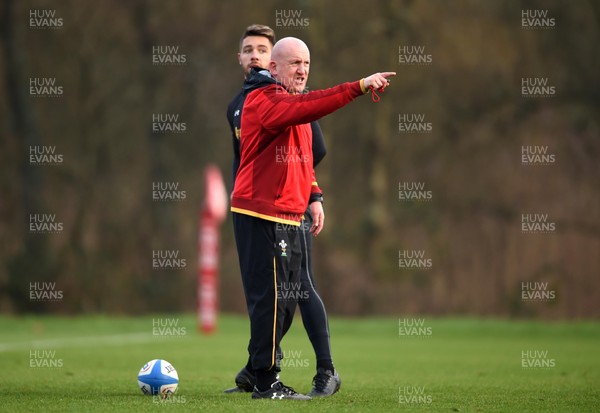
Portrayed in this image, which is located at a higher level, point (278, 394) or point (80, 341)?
point (278, 394)

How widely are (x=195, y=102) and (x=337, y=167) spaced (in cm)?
393

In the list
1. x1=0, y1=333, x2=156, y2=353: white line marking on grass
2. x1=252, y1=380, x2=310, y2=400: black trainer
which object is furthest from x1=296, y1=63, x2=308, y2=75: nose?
x1=0, y1=333, x2=156, y2=353: white line marking on grass

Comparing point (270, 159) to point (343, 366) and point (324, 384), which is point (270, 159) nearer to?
point (324, 384)

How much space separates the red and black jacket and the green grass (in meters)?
1.21

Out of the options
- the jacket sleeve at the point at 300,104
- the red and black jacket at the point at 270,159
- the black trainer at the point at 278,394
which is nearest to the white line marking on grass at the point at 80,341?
the black trainer at the point at 278,394

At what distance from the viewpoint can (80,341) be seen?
1448 cm

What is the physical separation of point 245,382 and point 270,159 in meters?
1.71

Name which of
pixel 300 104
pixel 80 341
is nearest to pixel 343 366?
pixel 300 104

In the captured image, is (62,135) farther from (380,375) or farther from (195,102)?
(380,375)

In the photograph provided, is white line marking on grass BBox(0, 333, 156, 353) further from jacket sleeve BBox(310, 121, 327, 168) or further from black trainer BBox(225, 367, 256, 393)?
jacket sleeve BBox(310, 121, 327, 168)

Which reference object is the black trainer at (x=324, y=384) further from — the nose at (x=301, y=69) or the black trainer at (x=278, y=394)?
the nose at (x=301, y=69)

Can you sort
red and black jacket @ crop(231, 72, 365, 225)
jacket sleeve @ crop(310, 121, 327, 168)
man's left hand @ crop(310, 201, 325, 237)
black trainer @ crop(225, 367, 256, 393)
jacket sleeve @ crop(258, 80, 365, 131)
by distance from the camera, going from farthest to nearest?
jacket sleeve @ crop(310, 121, 327, 168), black trainer @ crop(225, 367, 256, 393), man's left hand @ crop(310, 201, 325, 237), red and black jacket @ crop(231, 72, 365, 225), jacket sleeve @ crop(258, 80, 365, 131)

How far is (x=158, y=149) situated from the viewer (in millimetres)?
25781

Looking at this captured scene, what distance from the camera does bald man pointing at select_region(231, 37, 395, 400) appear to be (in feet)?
21.1
